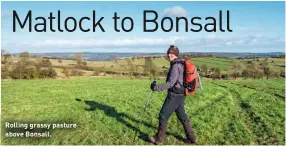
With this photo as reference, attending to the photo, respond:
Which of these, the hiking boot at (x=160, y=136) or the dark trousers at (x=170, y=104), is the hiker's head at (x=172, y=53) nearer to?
the dark trousers at (x=170, y=104)

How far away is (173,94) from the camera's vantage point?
A: 10430 mm

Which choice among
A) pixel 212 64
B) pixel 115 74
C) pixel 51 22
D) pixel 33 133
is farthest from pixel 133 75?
pixel 33 133

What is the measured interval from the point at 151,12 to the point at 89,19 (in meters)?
3.53

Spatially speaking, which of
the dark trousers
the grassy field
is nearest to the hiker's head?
the dark trousers

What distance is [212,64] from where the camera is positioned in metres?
56.9

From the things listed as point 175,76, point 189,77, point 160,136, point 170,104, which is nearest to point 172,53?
point 175,76

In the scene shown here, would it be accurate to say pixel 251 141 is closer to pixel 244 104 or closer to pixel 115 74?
pixel 244 104

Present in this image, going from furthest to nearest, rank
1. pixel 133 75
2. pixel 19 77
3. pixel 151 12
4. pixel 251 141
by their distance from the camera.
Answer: pixel 133 75
pixel 19 77
pixel 151 12
pixel 251 141

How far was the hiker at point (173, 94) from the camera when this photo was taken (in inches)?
399

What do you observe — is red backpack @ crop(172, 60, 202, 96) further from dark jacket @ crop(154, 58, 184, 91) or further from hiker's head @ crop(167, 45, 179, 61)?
hiker's head @ crop(167, 45, 179, 61)

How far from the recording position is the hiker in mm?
10141

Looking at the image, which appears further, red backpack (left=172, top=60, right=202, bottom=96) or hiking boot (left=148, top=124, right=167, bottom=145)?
hiking boot (left=148, top=124, right=167, bottom=145)

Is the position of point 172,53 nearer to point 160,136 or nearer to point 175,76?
point 175,76

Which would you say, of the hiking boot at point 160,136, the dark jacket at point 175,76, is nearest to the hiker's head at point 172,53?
the dark jacket at point 175,76
